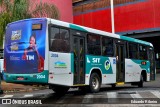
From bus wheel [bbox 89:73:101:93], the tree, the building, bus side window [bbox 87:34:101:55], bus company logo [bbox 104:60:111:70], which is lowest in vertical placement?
bus wheel [bbox 89:73:101:93]

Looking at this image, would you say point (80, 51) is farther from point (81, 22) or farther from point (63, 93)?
point (81, 22)

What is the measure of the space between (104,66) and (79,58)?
247cm

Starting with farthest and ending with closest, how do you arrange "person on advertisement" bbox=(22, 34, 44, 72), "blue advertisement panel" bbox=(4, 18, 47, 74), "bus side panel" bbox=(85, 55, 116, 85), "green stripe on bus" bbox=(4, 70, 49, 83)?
"bus side panel" bbox=(85, 55, 116, 85) < "blue advertisement panel" bbox=(4, 18, 47, 74) < "person on advertisement" bbox=(22, 34, 44, 72) < "green stripe on bus" bbox=(4, 70, 49, 83)

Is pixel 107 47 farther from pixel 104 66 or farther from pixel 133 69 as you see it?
pixel 133 69

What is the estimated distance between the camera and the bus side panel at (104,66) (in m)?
15.6

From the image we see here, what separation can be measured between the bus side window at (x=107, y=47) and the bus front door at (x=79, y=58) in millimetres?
1941

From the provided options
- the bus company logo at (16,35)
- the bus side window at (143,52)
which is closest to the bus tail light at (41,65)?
the bus company logo at (16,35)

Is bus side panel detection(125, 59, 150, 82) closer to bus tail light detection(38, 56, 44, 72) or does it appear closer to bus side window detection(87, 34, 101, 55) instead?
bus side window detection(87, 34, 101, 55)

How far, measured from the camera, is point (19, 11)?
2320 cm

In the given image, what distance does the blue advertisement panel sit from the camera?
12.7 m

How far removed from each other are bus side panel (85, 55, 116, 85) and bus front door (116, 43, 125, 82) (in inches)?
20.6

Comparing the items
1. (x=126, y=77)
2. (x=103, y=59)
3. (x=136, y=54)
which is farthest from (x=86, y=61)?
(x=136, y=54)

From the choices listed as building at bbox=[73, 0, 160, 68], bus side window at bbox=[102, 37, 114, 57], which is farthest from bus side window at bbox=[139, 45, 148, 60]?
building at bbox=[73, 0, 160, 68]

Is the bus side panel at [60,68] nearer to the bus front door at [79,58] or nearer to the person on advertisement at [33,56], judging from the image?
the person on advertisement at [33,56]
